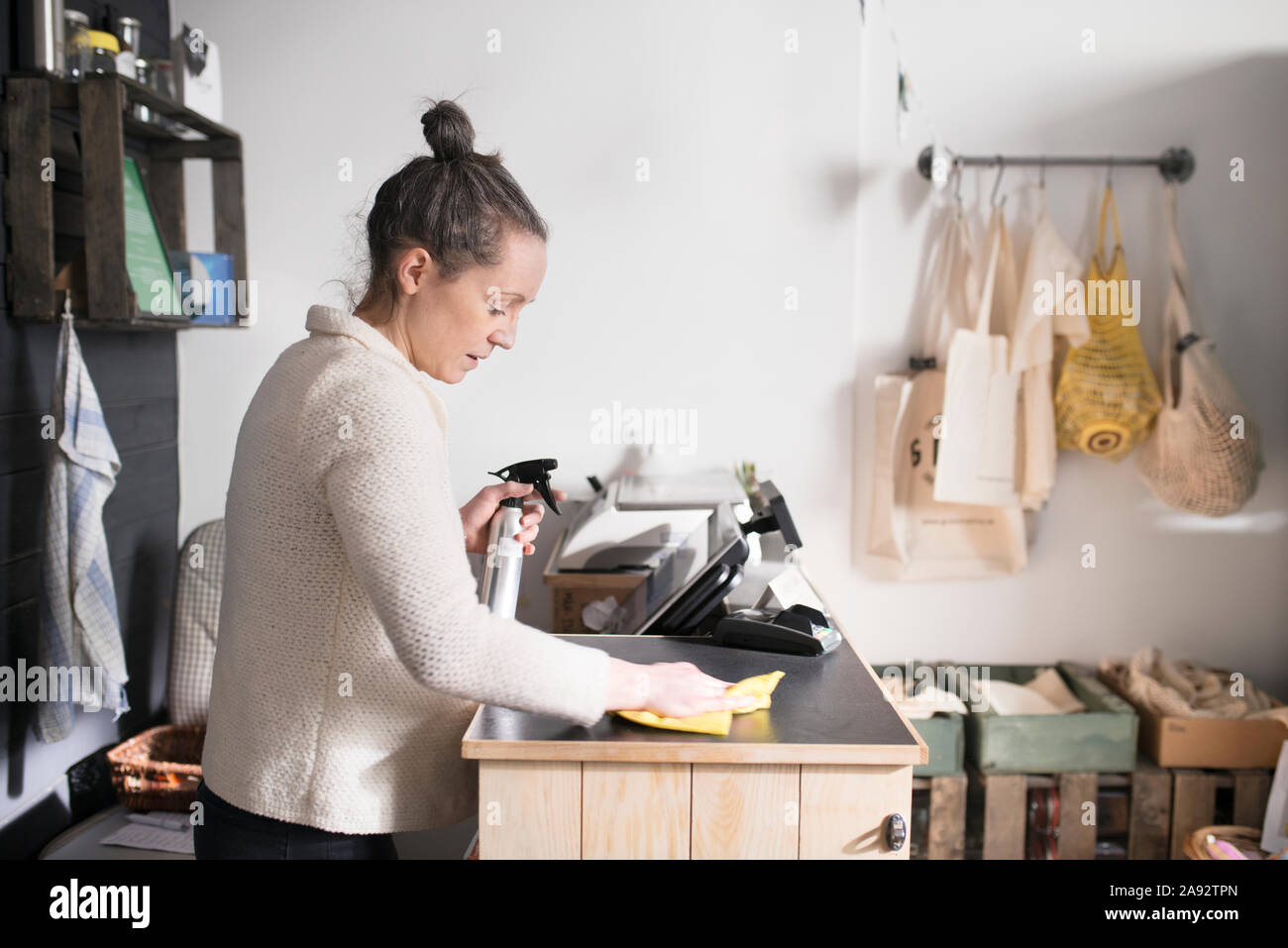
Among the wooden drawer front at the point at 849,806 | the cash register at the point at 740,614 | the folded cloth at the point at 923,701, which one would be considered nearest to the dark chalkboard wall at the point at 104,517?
the cash register at the point at 740,614

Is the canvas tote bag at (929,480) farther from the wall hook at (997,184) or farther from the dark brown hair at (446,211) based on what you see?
the dark brown hair at (446,211)

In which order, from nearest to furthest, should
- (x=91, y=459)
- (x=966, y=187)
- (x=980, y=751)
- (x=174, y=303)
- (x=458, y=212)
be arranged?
(x=458, y=212)
(x=91, y=459)
(x=174, y=303)
(x=980, y=751)
(x=966, y=187)

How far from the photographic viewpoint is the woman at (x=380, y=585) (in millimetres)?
1063

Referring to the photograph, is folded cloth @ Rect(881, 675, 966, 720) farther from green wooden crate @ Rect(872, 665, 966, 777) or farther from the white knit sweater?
the white knit sweater

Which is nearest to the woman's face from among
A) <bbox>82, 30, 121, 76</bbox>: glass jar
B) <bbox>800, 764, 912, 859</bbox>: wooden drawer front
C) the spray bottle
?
the spray bottle

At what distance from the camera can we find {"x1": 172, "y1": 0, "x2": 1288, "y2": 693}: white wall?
263 cm

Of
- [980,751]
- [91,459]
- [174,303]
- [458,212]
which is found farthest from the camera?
[980,751]

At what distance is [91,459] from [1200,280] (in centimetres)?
259

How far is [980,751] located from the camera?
8.19ft

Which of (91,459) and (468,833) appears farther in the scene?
(468,833)

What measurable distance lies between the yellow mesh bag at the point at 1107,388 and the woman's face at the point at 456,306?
173 cm

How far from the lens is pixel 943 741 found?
2471mm
